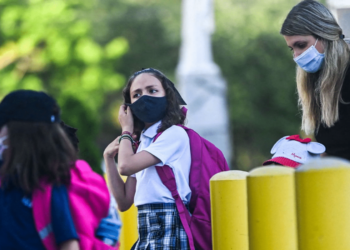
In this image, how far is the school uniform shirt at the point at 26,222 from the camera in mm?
2727

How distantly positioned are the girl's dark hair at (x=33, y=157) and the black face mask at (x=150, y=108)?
40.7 inches

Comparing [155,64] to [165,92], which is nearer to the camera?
[165,92]

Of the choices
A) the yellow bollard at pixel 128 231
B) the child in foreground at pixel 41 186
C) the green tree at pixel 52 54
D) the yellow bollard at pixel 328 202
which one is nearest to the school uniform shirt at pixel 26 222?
the child in foreground at pixel 41 186

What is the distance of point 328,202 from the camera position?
9.34ft

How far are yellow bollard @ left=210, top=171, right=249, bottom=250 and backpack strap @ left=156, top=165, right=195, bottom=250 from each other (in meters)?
0.18

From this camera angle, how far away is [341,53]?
390 cm

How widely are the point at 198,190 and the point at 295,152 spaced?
0.60 meters

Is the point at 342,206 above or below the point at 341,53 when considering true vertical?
below

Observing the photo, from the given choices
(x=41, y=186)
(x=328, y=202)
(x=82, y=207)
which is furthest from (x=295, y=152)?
(x=41, y=186)

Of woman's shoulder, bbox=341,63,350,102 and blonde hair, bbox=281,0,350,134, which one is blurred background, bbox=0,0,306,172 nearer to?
blonde hair, bbox=281,0,350,134

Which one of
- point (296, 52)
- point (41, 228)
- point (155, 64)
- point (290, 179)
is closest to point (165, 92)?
point (296, 52)

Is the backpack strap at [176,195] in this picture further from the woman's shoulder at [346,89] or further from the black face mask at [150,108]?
the woman's shoulder at [346,89]

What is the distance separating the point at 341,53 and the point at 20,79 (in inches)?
754

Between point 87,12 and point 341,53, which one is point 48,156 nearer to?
point 341,53
